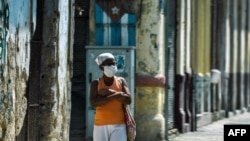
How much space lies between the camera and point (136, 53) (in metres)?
14.7

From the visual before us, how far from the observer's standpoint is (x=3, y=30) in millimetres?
7703

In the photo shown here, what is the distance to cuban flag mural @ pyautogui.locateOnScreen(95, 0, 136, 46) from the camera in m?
14.7

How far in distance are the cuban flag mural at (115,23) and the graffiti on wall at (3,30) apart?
22.6 ft

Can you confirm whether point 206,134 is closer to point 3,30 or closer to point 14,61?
point 14,61

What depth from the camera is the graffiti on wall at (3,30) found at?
25.1 feet

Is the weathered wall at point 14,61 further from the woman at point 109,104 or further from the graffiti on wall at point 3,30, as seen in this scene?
the woman at point 109,104

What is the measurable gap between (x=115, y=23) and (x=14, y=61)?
266 inches

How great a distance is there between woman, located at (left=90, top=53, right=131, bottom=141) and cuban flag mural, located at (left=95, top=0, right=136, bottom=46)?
21.3ft

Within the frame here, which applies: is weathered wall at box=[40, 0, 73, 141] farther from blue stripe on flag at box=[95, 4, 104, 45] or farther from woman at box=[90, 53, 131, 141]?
blue stripe on flag at box=[95, 4, 104, 45]

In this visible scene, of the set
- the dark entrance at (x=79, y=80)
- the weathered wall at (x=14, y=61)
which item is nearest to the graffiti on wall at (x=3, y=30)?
the weathered wall at (x=14, y=61)

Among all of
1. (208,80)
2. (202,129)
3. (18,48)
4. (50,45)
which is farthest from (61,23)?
(208,80)

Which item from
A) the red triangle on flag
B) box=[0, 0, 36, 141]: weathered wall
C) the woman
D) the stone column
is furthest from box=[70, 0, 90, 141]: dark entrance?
the woman

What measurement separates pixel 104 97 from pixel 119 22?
22.2ft

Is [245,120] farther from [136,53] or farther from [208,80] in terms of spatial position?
[136,53]
